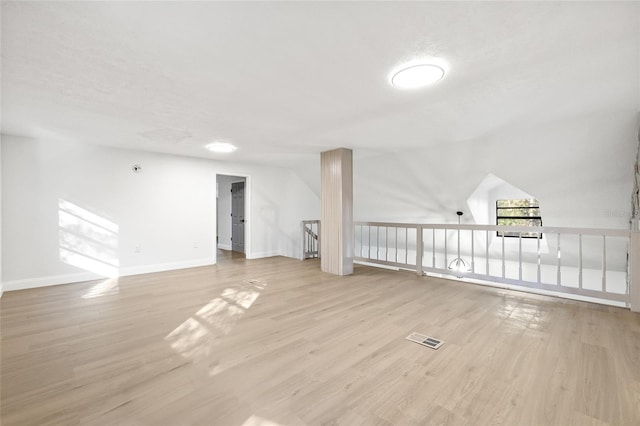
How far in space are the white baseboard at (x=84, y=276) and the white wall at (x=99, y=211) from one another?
0.01m

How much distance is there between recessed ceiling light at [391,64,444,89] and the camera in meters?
2.28

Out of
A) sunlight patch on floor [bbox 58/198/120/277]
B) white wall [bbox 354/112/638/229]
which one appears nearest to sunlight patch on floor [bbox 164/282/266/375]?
sunlight patch on floor [bbox 58/198/120/277]

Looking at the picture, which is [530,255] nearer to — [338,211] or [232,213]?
[338,211]

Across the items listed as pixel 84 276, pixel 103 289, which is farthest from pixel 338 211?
pixel 84 276

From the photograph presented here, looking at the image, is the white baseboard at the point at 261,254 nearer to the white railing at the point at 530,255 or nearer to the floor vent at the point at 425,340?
the white railing at the point at 530,255

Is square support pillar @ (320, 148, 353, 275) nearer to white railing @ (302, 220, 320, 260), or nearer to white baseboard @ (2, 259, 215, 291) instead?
white railing @ (302, 220, 320, 260)

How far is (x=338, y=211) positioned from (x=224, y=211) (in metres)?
5.24

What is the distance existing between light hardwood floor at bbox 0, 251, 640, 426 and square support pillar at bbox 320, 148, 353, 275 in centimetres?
132

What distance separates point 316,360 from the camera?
7.19ft

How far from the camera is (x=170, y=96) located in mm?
2873

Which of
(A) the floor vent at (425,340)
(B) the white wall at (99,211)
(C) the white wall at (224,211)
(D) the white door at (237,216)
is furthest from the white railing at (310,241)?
(A) the floor vent at (425,340)

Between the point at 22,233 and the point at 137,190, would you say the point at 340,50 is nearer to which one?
the point at 137,190

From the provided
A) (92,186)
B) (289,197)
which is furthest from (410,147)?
(92,186)

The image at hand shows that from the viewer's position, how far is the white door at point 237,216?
8016 millimetres
